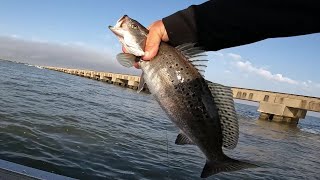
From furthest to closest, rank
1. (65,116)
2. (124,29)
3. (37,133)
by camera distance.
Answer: (65,116) → (37,133) → (124,29)

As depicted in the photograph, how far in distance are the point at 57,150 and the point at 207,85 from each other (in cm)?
672

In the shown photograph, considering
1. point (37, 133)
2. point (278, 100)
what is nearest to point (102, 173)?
point (37, 133)

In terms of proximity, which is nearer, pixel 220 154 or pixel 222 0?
pixel 222 0

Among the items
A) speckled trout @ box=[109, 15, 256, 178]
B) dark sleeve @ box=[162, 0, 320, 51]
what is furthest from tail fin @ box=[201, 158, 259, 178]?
dark sleeve @ box=[162, 0, 320, 51]

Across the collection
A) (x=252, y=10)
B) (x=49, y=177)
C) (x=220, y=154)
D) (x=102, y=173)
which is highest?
(x=252, y=10)

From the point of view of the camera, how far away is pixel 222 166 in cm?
233

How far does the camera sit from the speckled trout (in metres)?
2.14

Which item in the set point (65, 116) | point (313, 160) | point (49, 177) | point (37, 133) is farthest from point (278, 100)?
point (49, 177)

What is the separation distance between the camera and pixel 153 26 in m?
2.10

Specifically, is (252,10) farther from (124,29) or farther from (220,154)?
(220,154)

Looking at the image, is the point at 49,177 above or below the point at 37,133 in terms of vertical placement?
above

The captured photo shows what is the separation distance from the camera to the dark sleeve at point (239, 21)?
1.86 metres

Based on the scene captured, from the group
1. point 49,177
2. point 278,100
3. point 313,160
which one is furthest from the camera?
point 278,100

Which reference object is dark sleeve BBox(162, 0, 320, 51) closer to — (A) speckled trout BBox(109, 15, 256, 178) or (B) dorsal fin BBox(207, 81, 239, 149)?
(A) speckled trout BBox(109, 15, 256, 178)
